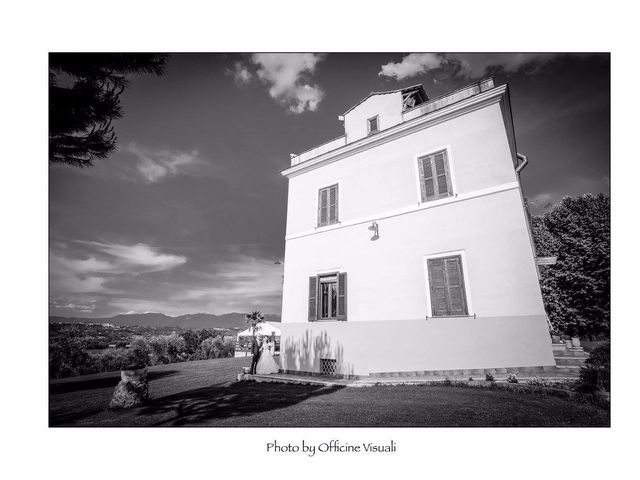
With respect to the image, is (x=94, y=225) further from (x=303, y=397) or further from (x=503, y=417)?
(x=503, y=417)

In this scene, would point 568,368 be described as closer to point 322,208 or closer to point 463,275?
point 463,275

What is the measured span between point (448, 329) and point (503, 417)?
1.99 metres

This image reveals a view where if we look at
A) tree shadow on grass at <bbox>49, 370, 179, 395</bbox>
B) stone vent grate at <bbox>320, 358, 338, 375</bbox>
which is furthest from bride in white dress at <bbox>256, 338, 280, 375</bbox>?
tree shadow on grass at <bbox>49, 370, 179, 395</bbox>

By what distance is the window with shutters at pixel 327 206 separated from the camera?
7.20m

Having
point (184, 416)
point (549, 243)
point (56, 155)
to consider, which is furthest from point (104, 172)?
point (549, 243)

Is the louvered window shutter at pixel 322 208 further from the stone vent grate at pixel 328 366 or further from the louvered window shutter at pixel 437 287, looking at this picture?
the stone vent grate at pixel 328 366

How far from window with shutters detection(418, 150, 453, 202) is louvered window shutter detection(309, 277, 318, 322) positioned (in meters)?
3.20

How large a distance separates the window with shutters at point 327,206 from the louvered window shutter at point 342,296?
147 centimetres

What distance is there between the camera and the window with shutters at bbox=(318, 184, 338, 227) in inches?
283

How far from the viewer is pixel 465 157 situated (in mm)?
5504

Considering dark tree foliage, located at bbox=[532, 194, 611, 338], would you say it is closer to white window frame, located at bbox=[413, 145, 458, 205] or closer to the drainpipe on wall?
the drainpipe on wall

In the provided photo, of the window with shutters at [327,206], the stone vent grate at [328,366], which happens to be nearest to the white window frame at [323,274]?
the stone vent grate at [328,366]

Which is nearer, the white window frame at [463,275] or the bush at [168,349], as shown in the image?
the white window frame at [463,275]

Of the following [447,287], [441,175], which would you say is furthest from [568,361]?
[441,175]
